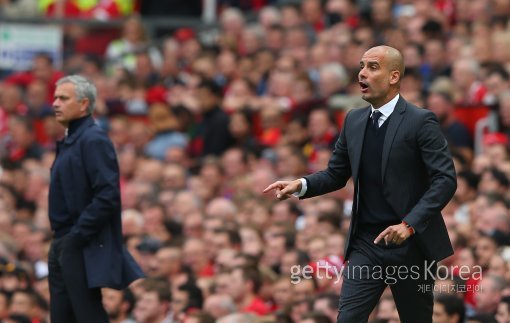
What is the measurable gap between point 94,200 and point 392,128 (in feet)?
7.65

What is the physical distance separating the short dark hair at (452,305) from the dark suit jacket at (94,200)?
2490mm

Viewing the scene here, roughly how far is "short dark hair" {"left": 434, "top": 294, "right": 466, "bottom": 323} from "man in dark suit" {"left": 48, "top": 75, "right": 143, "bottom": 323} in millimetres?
2479

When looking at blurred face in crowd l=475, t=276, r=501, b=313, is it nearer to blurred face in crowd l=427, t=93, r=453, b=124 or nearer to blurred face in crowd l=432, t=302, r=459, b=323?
blurred face in crowd l=432, t=302, r=459, b=323

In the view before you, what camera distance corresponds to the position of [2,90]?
1942 cm

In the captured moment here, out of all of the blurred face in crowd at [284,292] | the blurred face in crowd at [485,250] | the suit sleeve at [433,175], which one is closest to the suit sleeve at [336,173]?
the suit sleeve at [433,175]

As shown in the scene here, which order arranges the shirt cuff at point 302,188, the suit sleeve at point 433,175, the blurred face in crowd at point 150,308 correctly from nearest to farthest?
the suit sleeve at point 433,175 → the shirt cuff at point 302,188 → the blurred face in crowd at point 150,308

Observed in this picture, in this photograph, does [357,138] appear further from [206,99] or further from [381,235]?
[206,99]

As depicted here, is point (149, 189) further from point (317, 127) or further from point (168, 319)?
point (168, 319)

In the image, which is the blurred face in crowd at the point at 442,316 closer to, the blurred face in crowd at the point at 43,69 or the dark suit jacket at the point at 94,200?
the dark suit jacket at the point at 94,200

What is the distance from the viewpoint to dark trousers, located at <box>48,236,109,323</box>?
9453mm

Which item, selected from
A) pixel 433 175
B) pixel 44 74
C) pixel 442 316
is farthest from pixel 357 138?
pixel 44 74

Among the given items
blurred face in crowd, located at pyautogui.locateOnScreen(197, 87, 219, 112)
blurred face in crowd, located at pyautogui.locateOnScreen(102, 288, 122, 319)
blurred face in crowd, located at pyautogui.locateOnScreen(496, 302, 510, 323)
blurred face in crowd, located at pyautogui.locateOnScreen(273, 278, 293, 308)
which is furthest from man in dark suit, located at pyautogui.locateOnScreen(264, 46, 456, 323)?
blurred face in crowd, located at pyautogui.locateOnScreen(197, 87, 219, 112)

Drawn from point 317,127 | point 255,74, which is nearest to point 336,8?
point 255,74

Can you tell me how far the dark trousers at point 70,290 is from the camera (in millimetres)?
9453
